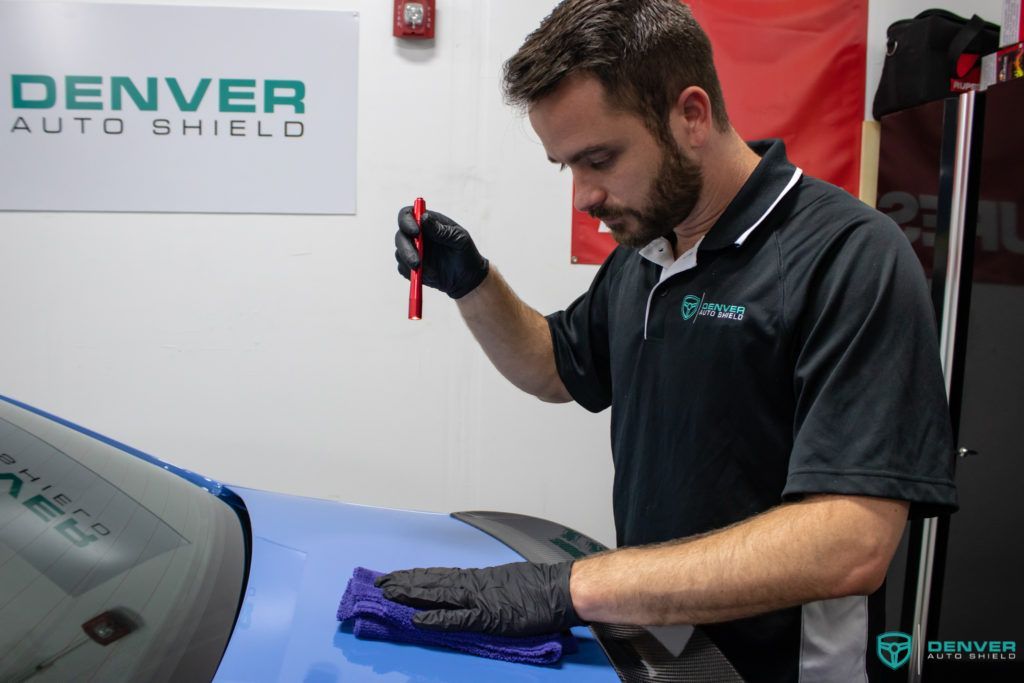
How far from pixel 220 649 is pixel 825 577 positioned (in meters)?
0.69

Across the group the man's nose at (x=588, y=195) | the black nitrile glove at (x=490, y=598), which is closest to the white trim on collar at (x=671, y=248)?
the man's nose at (x=588, y=195)

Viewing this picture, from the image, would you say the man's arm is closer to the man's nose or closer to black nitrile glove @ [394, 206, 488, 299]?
black nitrile glove @ [394, 206, 488, 299]

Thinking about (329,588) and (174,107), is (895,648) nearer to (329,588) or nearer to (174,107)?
(329,588)

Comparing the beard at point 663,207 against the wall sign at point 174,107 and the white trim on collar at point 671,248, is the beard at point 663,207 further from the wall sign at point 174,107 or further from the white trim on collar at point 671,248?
the wall sign at point 174,107

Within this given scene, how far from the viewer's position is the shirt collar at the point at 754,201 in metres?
1.11

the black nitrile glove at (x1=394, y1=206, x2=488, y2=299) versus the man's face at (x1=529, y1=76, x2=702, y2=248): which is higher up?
the man's face at (x1=529, y1=76, x2=702, y2=248)

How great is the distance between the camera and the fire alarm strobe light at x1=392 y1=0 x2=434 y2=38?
2.39 m

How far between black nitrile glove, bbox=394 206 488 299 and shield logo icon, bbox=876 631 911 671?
1555mm

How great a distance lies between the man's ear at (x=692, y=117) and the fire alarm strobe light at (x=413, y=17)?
1.52 meters

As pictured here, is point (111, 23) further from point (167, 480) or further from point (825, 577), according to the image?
point (825, 577)

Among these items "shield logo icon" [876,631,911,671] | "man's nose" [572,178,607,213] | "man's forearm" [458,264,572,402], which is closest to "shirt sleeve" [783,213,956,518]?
"man's nose" [572,178,607,213]

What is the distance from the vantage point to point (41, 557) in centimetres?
90

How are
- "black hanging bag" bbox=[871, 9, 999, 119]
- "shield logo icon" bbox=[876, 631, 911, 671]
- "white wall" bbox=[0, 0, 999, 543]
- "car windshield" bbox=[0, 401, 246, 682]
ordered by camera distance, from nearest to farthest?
"car windshield" bbox=[0, 401, 246, 682] < "shield logo icon" bbox=[876, 631, 911, 671] < "black hanging bag" bbox=[871, 9, 999, 119] < "white wall" bbox=[0, 0, 999, 543]

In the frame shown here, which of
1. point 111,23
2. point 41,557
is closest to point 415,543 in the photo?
point 41,557
